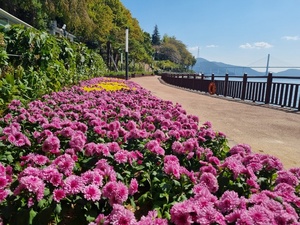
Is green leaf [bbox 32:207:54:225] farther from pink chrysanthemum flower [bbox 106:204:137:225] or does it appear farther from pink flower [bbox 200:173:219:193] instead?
pink flower [bbox 200:173:219:193]

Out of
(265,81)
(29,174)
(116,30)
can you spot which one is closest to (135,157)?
(29,174)

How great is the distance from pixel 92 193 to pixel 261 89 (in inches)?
378

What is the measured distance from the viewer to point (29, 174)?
1406 millimetres

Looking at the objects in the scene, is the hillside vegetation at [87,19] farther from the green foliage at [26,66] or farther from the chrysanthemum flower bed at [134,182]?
the chrysanthemum flower bed at [134,182]

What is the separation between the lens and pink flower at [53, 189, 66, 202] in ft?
4.39

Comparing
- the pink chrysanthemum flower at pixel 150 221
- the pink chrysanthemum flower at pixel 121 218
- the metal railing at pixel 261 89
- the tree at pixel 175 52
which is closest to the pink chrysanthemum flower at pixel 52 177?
the pink chrysanthemum flower at pixel 121 218

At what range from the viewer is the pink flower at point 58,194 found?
1339 millimetres

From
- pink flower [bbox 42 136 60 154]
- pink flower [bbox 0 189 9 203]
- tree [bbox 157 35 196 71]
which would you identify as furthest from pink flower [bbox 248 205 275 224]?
tree [bbox 157 35 196 71]

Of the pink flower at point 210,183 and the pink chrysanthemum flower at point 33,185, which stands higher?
the pink chrysanthemum flower at point 33,185

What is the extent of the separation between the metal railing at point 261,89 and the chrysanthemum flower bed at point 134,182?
6.64 meters

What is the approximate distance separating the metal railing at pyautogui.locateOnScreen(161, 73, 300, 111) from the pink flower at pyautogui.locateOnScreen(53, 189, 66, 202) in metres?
8.25

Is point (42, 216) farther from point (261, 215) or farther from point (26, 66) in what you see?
point (26, 66)

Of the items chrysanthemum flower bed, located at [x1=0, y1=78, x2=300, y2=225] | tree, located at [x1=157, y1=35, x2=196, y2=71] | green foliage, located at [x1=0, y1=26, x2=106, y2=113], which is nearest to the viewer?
chrysanthemum flower bed, located at [x1=0, y1=78, x2=300, y2=225]

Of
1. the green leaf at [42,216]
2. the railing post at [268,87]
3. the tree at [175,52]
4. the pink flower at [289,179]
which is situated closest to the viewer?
the green leaf at [42,216]
